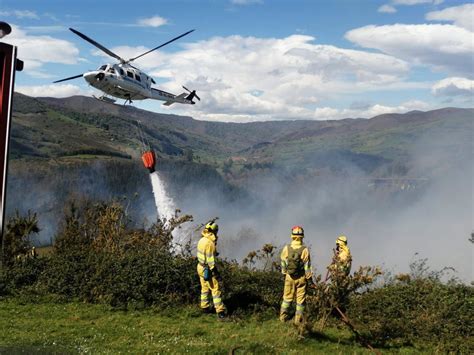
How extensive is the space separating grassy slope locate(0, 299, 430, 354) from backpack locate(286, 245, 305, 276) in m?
1.25

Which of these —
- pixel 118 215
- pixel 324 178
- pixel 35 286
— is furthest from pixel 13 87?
pixel 324 178

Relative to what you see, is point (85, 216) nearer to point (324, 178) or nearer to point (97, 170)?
point (97, 170)

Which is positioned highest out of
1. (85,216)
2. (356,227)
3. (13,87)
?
(13,87)

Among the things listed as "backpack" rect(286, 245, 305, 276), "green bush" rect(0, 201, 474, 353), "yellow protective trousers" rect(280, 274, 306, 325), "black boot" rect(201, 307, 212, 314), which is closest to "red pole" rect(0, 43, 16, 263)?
"backpack" rect(286, 245, 305, 276)

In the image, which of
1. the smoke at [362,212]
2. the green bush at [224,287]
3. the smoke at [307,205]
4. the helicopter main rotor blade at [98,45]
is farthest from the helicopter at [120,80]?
the smoke at [362,212]

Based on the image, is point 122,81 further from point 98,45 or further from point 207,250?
point 207,250

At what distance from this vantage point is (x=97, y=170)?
124 m

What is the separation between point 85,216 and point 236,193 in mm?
156692

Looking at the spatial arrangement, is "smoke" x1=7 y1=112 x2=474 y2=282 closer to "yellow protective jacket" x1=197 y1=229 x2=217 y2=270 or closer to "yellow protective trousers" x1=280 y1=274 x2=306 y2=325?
"yellow protective jacket" x1=197 y1=229 x2=217 y2=270

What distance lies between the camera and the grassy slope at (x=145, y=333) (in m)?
9.34

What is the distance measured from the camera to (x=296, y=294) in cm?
1123

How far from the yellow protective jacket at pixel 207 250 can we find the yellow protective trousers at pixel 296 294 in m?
1.85

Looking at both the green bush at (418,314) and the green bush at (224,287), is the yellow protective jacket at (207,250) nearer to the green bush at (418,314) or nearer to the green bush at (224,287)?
the green bush at (224,287)

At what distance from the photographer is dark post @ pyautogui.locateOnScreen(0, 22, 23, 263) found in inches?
189
